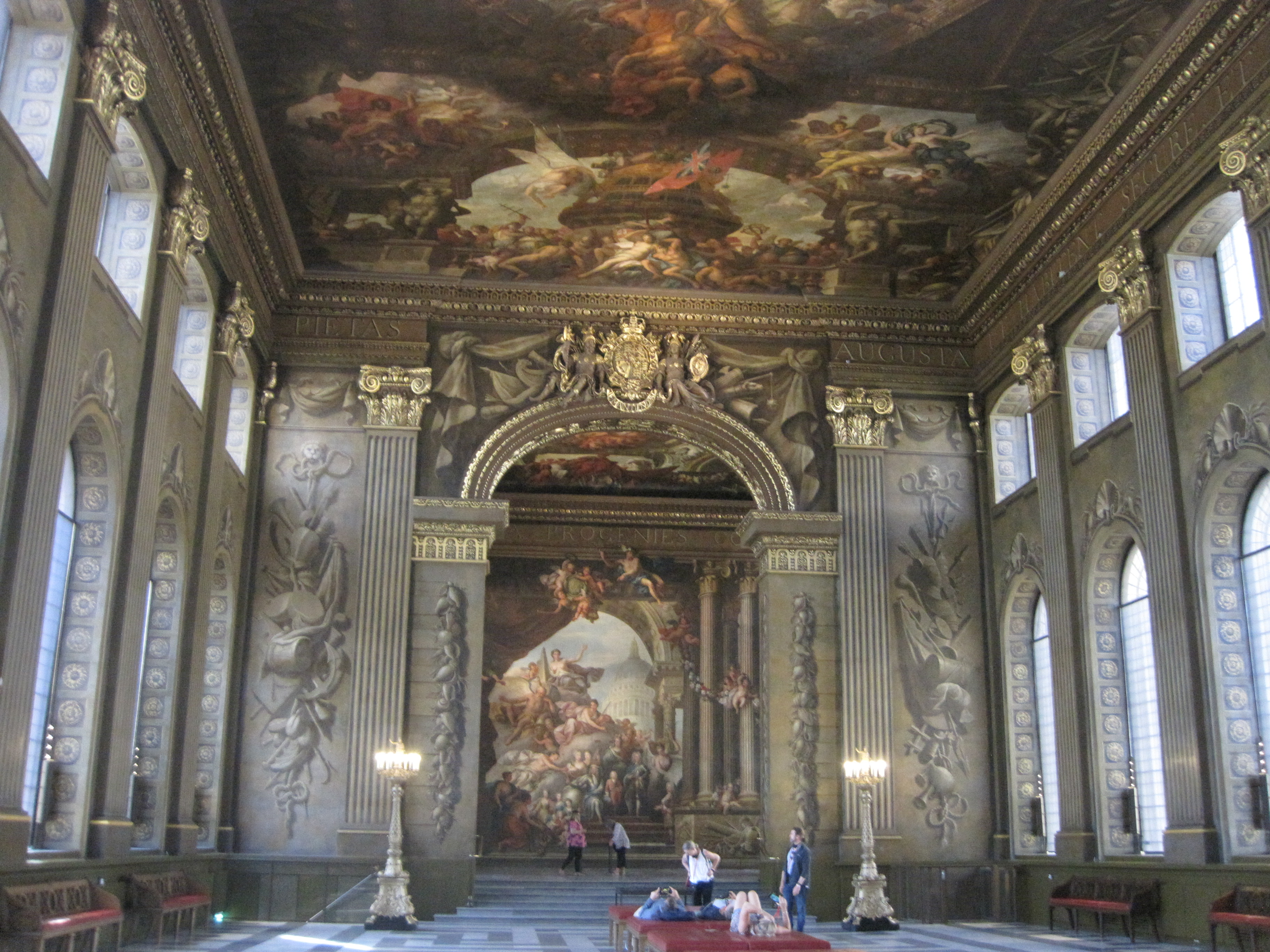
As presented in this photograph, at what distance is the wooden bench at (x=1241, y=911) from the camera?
13.1 m

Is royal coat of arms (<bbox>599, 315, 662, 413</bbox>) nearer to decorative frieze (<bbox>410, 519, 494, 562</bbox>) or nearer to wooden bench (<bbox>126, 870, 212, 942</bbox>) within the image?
decorative frieze (<bbox>410, 519, 494, 562</bbox>)

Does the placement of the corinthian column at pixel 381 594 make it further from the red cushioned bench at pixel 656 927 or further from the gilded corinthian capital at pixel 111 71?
the gilded corinthian capital at pixel 111 71

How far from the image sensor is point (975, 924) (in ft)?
62.5

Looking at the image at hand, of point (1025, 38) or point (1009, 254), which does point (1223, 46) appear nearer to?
point (1025, 38)

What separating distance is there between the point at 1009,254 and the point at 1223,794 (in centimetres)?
930

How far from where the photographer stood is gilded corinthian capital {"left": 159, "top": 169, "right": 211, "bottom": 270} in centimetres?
1577

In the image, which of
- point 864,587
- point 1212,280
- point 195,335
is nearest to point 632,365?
point 864,587

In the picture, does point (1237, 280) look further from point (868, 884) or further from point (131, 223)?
point (131, 223)

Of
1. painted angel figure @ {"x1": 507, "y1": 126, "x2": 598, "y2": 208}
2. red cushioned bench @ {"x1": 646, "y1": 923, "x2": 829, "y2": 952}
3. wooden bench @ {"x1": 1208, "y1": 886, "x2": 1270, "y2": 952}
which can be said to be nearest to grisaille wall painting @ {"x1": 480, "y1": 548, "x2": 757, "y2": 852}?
painted angel figure @ {"x1": 507, "y1": 126, "x2": 598, "y2": 208}

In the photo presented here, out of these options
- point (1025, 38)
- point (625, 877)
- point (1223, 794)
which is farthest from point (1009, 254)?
point (625, 877)

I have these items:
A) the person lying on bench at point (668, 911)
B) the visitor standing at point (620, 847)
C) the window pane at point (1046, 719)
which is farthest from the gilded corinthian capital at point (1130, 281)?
the visitor standing at point (620, 847)

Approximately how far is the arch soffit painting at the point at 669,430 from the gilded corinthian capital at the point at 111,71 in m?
9.00

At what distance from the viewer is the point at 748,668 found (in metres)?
30.5

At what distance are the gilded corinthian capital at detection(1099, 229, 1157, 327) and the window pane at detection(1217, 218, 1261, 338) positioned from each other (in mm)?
847
